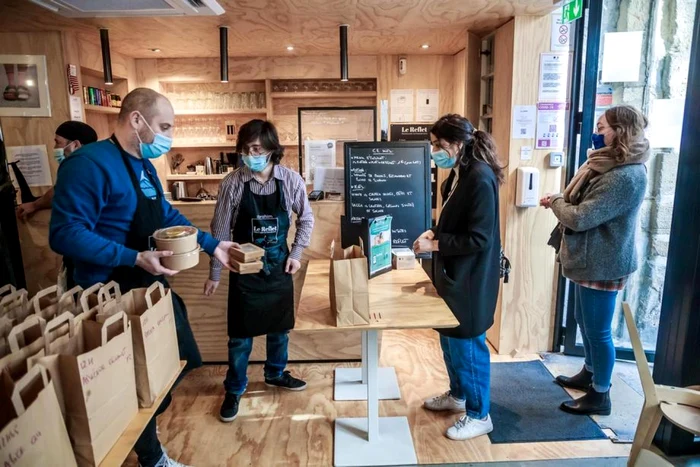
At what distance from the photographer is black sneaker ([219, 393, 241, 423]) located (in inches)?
100

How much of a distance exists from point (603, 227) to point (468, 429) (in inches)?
46.8

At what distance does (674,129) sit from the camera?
113 inches

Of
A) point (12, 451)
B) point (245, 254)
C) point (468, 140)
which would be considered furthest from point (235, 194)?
point (12, 451)

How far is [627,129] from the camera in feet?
7.30

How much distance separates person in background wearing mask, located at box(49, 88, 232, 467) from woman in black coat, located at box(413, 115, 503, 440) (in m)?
0.97

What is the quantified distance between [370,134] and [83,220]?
13.0ft

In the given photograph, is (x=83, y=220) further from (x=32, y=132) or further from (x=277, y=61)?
(x=277, y=61)

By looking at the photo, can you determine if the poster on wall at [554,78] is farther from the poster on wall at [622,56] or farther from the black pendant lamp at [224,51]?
the black pendant lamp at [224,51]

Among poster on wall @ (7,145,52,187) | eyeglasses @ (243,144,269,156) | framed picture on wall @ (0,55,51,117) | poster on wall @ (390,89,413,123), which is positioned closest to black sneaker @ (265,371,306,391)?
eyeglasses @ (243,144,269,156)

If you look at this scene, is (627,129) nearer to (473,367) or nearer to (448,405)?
(473,367)

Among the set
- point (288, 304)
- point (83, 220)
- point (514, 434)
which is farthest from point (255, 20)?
point (514, 434)

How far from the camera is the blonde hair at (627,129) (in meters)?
2.22

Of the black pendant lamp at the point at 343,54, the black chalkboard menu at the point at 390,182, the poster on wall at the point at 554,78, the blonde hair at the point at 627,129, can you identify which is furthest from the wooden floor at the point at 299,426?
the black pendant lamp at the point at 343,54

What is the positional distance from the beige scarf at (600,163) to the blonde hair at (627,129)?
0.7 inches
